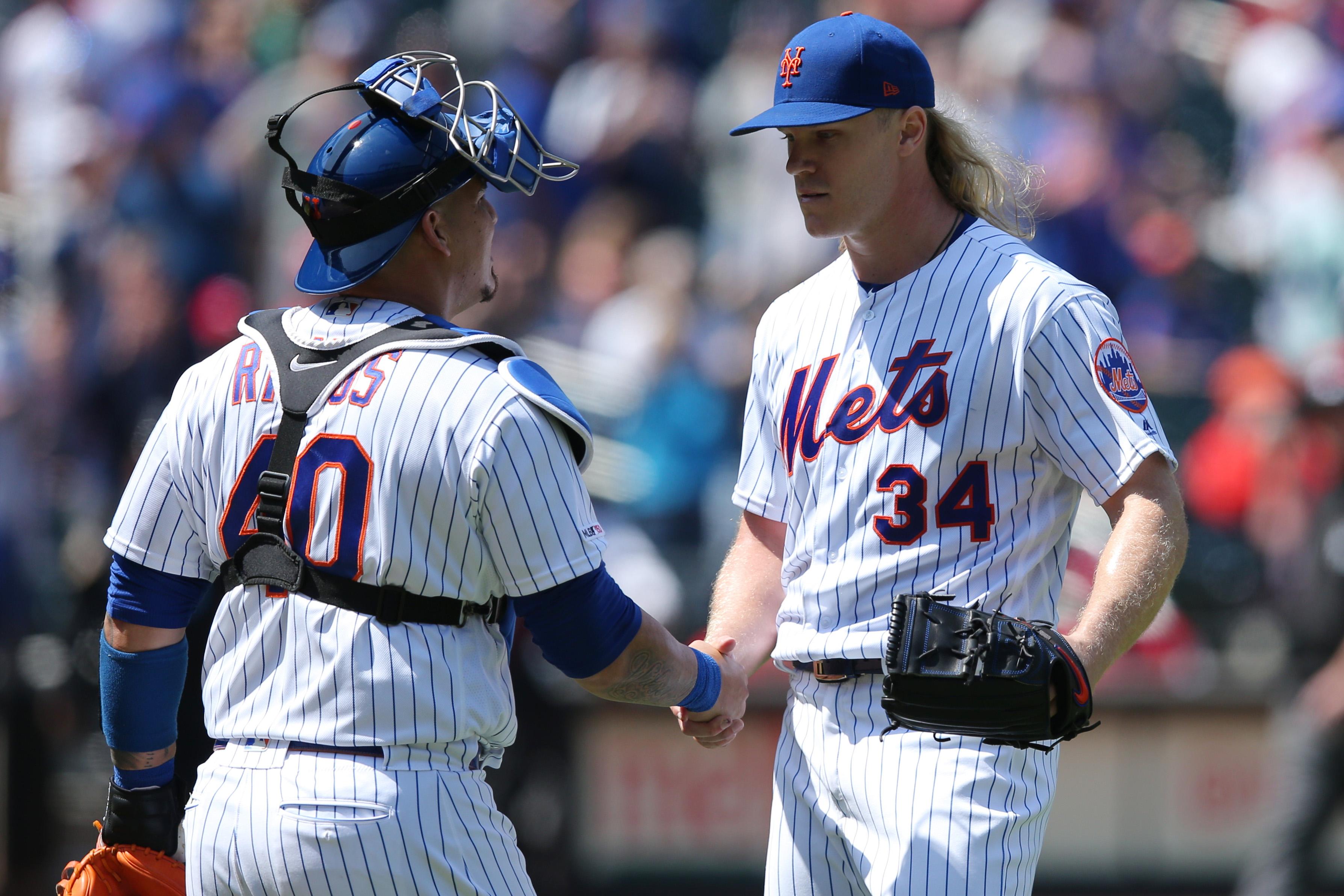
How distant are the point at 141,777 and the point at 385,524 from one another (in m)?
0.80

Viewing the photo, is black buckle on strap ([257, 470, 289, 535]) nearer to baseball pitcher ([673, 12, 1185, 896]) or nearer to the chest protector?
the chest protector

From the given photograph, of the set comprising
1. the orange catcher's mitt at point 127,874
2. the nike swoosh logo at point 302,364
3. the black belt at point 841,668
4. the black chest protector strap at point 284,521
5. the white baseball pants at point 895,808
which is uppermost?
the nike swoosh logo at point 302,364

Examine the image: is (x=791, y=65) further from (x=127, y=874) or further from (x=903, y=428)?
(x=127, y=874)

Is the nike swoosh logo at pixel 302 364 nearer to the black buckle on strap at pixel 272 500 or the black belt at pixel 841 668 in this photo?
the black buckle on strap at pixel 272 500

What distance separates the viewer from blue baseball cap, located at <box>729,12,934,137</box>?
2.84 m

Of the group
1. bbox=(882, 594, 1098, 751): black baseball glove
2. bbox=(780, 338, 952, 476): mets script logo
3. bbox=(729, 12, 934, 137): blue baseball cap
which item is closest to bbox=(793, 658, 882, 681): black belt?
bbox=(882, 594, 1098, 751): black baseball glove

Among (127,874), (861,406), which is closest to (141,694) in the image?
(127,874)

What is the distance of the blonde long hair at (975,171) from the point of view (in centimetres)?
300

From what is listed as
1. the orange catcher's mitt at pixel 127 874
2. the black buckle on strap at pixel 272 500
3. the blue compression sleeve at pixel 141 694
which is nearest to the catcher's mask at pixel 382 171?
the black buckle on strap at pixel 272 500

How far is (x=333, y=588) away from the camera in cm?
237

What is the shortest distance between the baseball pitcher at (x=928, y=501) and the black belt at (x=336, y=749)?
2.45 feet

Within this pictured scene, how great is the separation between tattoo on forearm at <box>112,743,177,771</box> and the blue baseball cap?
62.2 inches

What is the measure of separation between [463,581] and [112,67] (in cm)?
708

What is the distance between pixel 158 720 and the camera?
2.71 meters
